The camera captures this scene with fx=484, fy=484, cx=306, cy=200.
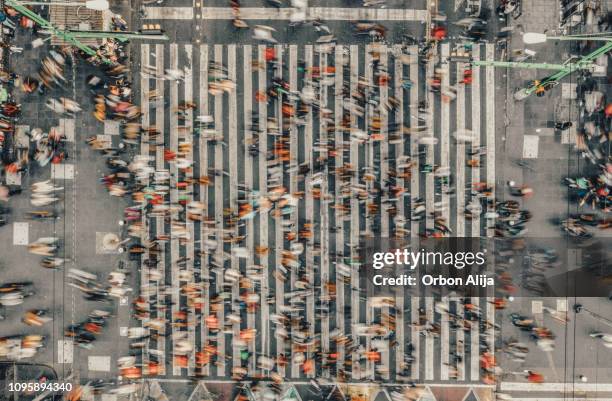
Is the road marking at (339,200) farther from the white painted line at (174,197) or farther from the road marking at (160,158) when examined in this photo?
the road marking at (160,158)

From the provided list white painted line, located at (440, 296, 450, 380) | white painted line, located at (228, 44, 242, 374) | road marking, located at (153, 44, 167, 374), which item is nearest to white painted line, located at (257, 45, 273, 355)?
white painted line, located at (228, 44, 242, 374)

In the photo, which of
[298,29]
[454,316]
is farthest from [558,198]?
[298,29]

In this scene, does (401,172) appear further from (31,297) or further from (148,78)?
(31,297)

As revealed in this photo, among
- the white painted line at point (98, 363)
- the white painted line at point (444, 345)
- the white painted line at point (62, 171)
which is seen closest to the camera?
the white painted line at point (444, 345)

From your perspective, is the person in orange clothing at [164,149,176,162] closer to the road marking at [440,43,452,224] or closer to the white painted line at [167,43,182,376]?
the white painted line at [167,43,182,376]

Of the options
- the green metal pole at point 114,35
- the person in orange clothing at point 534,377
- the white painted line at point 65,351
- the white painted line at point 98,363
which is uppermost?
the green metal pole at point 114,35

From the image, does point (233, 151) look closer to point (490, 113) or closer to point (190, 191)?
point (190, 191)

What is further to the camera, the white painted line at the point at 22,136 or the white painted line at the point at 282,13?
the white painted line at the point at 22,136

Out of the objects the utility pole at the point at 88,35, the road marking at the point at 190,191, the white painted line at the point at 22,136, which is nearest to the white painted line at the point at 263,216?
the road marking at the point at 190,191
